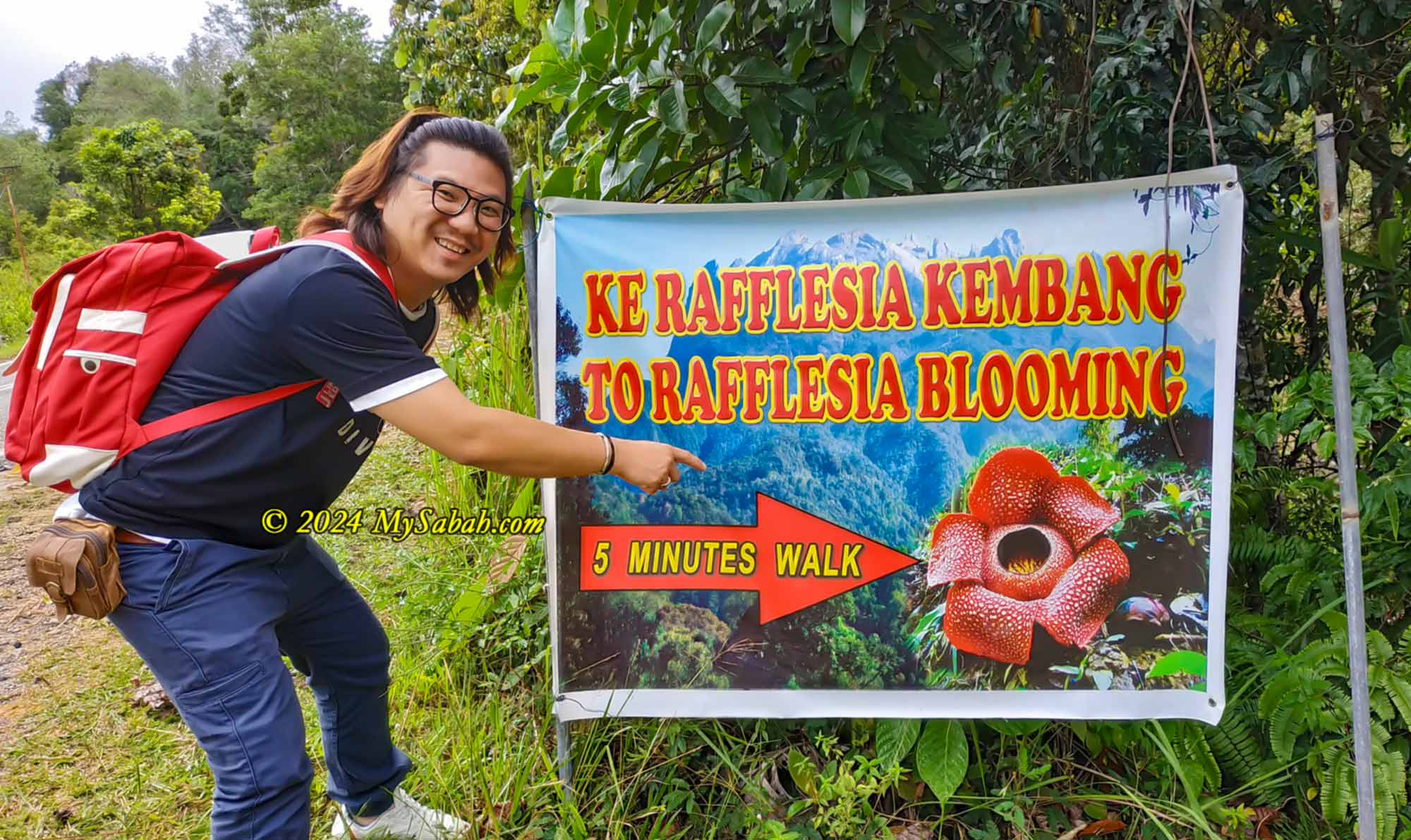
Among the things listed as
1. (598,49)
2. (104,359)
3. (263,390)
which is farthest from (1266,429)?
(104,359)

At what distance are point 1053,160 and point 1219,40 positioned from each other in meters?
0.56

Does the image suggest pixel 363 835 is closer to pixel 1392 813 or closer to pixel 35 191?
pixel 1392 813

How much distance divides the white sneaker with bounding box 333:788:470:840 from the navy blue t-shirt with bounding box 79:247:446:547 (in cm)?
84

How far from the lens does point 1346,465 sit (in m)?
1.51

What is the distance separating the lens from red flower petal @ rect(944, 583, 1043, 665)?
71.9 inches

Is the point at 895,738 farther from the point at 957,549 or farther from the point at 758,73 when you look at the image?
the point at 758,73

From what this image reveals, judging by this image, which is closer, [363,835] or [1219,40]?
[363,835]

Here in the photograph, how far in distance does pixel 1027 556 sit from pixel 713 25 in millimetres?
1373

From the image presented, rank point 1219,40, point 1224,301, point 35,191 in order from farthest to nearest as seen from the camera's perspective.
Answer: point 35,191, point 1219,40, point 1224,301

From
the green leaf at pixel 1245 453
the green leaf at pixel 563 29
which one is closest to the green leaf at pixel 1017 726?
the green leaf at pixel 1245 453

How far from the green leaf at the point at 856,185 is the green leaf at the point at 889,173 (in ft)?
0.16

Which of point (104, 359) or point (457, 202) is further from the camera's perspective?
point (457, 202)

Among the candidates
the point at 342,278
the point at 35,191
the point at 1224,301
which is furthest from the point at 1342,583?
the point at 35,191

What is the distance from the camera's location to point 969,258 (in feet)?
5.83
